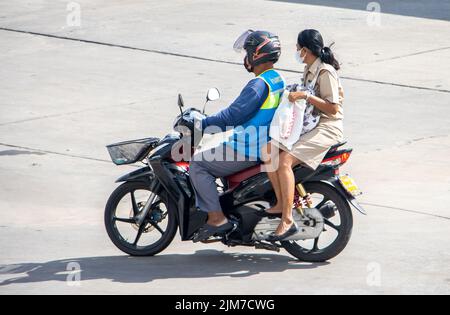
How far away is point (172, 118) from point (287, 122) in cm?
508

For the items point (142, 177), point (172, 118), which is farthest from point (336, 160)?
point (172, 118)

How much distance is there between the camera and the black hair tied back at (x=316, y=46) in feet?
29.0

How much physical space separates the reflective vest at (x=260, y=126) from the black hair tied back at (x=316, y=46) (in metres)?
0.35

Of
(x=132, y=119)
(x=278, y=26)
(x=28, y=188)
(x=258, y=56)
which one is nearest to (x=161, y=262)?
(x=258, y=56)

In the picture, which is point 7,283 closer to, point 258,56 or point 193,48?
point 258,56

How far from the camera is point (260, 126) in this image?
8750 millimetres

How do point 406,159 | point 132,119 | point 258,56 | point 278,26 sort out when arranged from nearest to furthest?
point 258,56 < point 406,159 < point 132,119 < point 278,26

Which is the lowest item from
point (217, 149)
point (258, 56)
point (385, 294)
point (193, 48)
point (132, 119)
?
point (385, 294)

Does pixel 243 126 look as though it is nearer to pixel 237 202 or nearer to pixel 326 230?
pixel 237 202

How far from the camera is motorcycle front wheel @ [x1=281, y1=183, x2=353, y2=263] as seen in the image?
29.0 feet

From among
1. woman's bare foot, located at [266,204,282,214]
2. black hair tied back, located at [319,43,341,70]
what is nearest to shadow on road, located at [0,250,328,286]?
woman's bare foot, located at [266,204,282,214]

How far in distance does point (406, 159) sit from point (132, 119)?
3.35m

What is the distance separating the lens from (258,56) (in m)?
8.74

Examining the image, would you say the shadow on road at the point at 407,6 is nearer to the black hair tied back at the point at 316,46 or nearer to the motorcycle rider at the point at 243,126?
the black hair tied back at the point at 316,46
